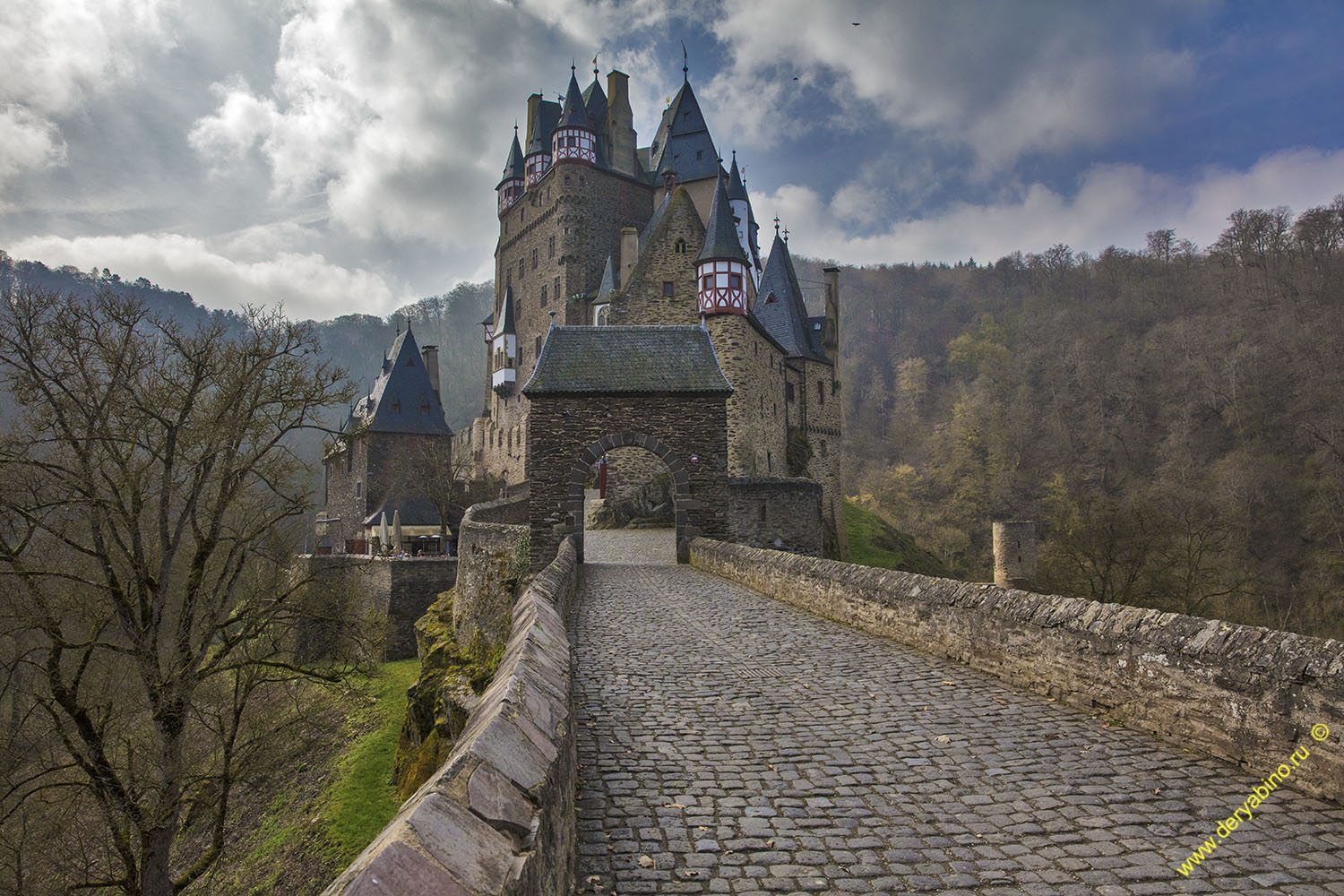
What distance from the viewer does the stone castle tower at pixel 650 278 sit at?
33.1 m

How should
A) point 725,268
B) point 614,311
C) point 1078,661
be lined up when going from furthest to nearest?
point 614,311 < point 725,268 < point 1078,661

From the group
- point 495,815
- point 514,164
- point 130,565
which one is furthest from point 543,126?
point 495,815

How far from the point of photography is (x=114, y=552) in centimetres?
1195

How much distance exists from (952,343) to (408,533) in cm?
5783

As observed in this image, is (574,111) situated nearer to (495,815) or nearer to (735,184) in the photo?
(735,184)

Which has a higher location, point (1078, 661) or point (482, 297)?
point (482, 297)

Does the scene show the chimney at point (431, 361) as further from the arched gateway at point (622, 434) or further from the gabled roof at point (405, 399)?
the arched gateway at point (622, 434)

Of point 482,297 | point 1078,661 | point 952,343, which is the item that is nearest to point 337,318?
point 482,297

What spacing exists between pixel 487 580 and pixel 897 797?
438 inches

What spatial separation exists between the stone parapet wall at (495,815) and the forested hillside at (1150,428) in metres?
24.1

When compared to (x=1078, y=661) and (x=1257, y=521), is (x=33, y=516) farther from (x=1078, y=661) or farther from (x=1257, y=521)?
(x=1257, y=521)

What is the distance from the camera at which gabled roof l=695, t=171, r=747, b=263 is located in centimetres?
3291

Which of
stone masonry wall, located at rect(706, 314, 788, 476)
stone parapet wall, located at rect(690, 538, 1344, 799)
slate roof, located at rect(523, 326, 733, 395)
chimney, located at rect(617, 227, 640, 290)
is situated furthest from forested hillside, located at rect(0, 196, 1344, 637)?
chimney, located at rect(617, 227, 640, 290)

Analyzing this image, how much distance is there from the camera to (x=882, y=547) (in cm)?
3888
